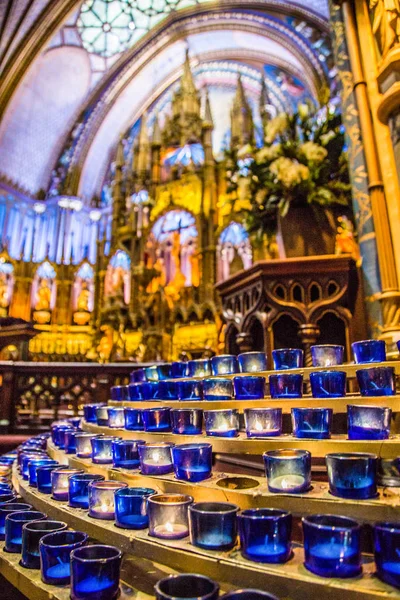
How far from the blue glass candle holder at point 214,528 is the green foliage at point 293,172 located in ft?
5.40

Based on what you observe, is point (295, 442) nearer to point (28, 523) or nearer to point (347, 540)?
point (347, 540)

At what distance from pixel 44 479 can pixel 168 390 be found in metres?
0.46

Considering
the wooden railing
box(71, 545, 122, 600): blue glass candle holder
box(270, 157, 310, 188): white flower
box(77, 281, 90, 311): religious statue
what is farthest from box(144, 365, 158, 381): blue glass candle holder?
box(77, 281, 90, 311): religious statue

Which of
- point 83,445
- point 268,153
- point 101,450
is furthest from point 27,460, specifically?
point 268,153

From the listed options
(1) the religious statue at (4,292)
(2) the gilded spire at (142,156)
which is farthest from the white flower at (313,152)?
(1) the religious statue at (4,292)

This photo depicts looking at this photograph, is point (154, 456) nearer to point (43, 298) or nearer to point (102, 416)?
point (102, 416)

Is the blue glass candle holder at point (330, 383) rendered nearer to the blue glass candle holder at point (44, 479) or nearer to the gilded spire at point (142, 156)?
the blue glass candle holder at point (44, 479)

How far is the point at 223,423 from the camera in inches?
41.1

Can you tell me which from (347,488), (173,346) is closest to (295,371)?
(347,488)

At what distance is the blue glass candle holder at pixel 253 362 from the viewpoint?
4.43ft

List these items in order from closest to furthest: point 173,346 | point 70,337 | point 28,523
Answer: point 28,523 → point 173,346 → point 70,337

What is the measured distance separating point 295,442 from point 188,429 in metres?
0.31

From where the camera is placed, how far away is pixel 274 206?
7.66 feet

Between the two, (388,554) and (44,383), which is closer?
(388,554)
